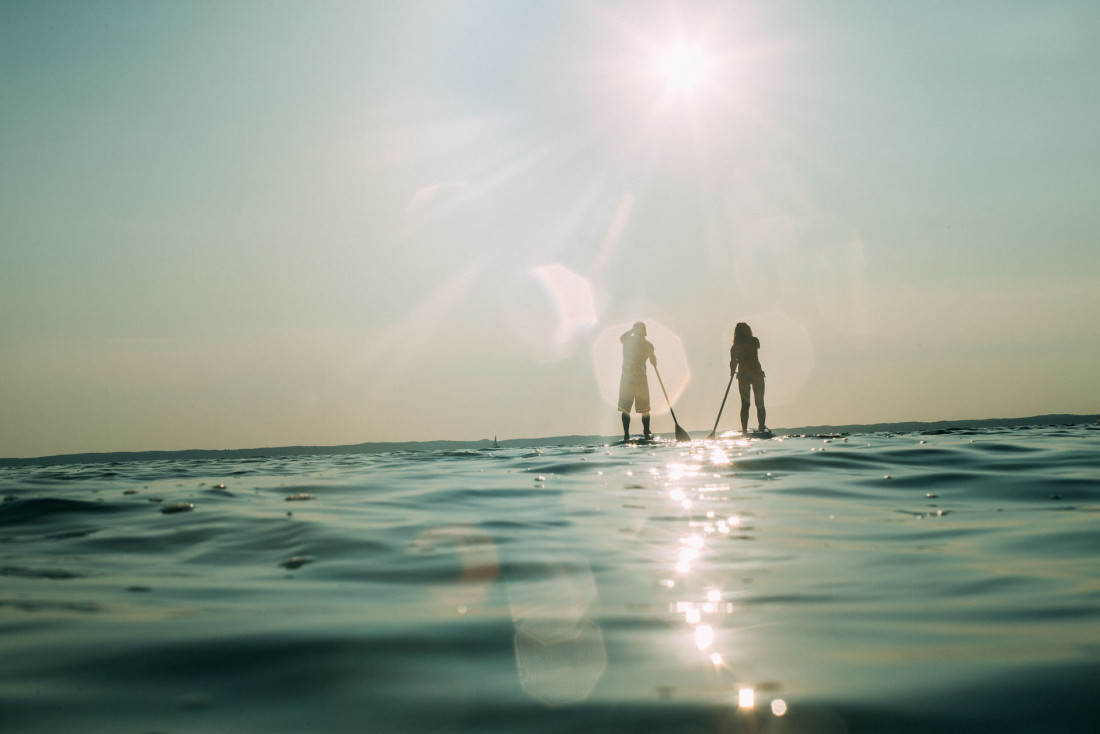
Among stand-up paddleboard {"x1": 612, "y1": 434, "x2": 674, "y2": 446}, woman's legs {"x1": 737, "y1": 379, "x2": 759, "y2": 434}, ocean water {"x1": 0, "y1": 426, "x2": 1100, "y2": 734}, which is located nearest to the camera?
ocean water {"x1": 0, "y1": 426, "x2": 1100, "y2": 734}

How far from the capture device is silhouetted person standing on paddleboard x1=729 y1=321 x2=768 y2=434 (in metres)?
21.3

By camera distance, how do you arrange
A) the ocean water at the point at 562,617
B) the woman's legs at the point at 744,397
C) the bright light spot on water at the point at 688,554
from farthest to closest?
the woman's legs at the point at 744,397 < the bright light spot on water at the point at 688,554 < the ocean water at the point at 562,617

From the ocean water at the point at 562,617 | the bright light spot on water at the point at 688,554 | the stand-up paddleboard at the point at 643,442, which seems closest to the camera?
the ocean water at the point at 562,617

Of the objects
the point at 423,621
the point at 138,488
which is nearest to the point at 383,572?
the point at 423,621

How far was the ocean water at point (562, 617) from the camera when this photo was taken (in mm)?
1972

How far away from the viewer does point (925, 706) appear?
193 cm

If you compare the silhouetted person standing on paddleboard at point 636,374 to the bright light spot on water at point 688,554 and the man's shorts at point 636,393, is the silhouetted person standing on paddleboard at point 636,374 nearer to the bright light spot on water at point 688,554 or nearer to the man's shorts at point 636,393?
the man's shorts at point 636,393

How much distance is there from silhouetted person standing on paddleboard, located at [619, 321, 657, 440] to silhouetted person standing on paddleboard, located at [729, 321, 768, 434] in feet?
7.85

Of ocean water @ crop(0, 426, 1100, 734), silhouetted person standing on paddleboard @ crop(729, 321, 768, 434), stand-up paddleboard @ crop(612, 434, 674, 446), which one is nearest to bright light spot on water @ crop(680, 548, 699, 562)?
ocean water @ crop(0, 426, 1100, 734)

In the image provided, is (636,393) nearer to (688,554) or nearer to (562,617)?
(688,554)

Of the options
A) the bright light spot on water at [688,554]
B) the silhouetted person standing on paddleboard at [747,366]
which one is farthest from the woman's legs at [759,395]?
the bright light spot on water at [688,554]

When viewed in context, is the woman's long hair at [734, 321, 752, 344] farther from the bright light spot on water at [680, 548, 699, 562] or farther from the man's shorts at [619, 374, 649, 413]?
the bright light spot on water at [680, 548, 699, 562]

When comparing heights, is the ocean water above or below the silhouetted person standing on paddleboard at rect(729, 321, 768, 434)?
below

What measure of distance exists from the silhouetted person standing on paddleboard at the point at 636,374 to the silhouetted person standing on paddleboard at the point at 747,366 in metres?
2.39
